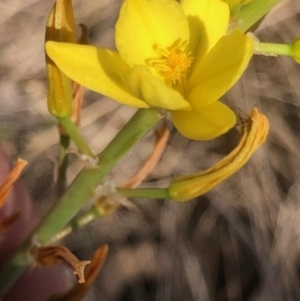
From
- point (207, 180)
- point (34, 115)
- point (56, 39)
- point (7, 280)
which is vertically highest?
point (56, 39)

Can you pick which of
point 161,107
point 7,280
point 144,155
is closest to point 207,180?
point 161,107

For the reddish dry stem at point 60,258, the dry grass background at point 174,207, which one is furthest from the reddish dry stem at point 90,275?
the dry grass background at point 174,207

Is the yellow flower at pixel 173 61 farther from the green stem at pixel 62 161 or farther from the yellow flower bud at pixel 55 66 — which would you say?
the green stem at pixel 62 161

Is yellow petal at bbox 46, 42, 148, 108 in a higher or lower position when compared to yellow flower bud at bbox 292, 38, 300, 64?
higher

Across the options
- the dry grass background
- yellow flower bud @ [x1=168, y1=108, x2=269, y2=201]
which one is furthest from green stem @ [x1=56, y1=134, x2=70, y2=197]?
the dry grass background

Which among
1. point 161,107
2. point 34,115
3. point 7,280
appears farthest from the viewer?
point 34,115

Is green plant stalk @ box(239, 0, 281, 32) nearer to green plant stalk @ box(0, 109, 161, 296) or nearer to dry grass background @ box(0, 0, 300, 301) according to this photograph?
green plant stalk @ box(0, 109, 161, 296)

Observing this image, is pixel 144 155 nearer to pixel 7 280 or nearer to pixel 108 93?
pixel 7 280
